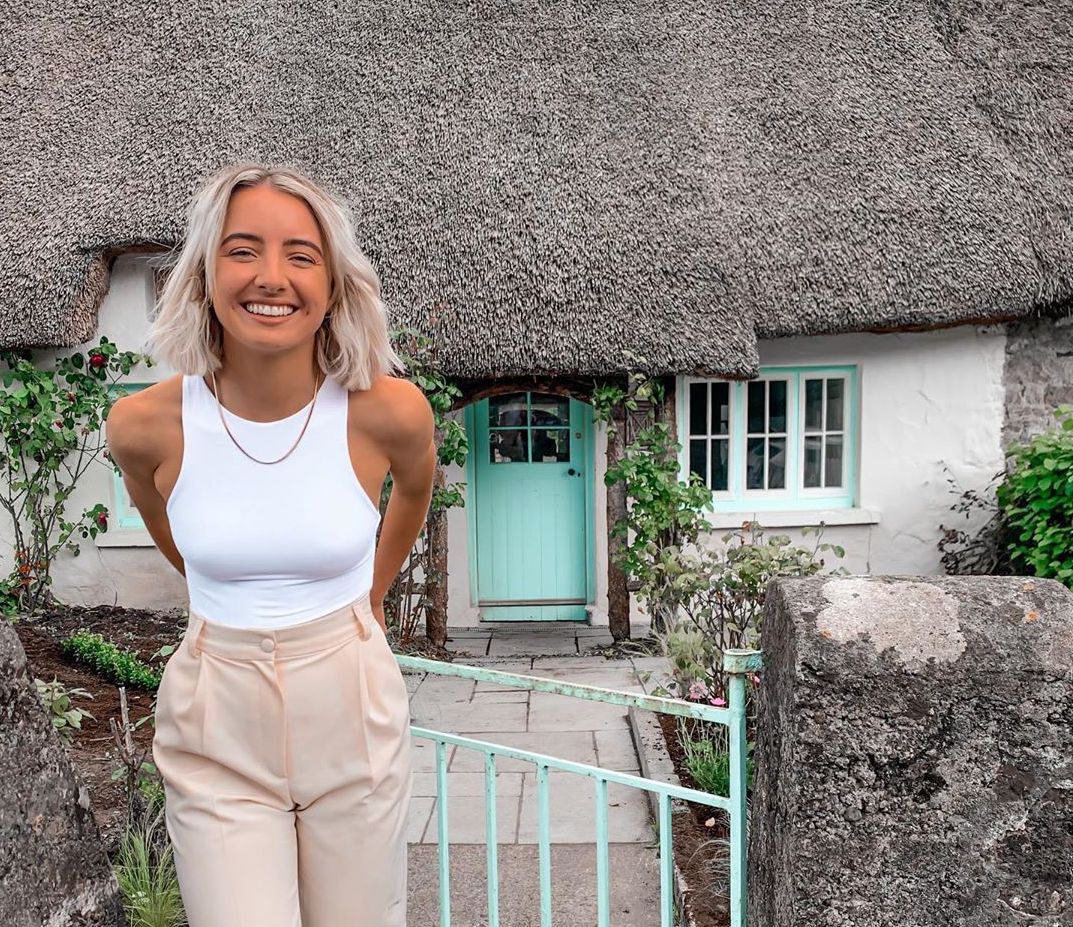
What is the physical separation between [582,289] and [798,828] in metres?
5.00

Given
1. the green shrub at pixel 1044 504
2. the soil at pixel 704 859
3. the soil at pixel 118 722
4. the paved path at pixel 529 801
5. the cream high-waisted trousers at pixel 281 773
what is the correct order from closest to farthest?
1. the cream high-waisted trousers at pixel 281 773
2. the soil at pixel 704 859
3. the soil at pixel 118 722
4. the paved path at pixel 529 801
5. the green shrub at pixel 1044 504

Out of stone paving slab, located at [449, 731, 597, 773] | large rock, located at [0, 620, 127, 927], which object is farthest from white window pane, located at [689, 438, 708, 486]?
large rock, located at [0, 620, 127, 927]

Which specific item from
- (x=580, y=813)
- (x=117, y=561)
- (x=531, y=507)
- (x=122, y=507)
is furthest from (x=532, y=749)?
(x=122, y=507)

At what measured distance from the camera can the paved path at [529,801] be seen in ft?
9.81

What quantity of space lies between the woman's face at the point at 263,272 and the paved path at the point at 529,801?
224 centimetres

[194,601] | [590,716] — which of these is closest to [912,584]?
[194,601]

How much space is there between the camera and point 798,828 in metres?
1.32

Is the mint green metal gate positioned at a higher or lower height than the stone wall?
lower

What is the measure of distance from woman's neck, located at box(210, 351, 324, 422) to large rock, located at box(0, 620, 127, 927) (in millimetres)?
474

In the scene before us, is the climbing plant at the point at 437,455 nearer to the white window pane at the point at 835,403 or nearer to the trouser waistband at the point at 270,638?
the white window pane at the point at 835,403

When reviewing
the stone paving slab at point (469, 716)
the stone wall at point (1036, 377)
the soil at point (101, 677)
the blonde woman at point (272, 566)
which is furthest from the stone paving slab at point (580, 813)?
the stone wall at point (1036, 377)

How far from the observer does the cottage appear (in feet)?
20.1

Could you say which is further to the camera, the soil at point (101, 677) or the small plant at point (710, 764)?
the small plant at point (710, 764)

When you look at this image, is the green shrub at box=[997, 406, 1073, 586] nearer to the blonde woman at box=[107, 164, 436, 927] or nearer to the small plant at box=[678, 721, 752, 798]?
the small plant at box=[678, 721, 752, 798]
